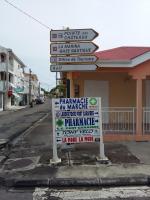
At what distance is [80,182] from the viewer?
8.95 meters

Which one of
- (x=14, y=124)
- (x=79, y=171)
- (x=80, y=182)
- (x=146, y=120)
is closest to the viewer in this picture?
(x=80, y=182)

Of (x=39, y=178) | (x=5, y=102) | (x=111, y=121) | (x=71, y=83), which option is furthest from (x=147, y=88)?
(x=5, y=102)

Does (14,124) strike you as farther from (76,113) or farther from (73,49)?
(76,113)

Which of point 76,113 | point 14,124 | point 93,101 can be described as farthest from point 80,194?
point 14,124

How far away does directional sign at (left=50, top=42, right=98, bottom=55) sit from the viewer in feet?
39.9

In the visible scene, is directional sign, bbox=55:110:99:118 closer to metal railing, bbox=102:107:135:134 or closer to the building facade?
the building facade

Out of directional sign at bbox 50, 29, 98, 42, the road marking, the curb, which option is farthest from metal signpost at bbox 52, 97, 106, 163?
the road marking

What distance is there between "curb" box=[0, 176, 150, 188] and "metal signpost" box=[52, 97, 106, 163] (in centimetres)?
224

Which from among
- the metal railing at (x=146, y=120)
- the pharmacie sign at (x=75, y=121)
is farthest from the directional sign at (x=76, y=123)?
the metal railing at (x=146, y=120)

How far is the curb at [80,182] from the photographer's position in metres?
8.92

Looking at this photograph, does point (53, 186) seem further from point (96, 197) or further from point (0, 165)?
point (0, 165)

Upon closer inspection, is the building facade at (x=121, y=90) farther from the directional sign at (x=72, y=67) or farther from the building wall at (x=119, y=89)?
the directional sign at (x=72, y=67)

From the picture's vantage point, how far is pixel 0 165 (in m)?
11.1

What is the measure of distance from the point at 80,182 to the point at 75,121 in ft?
8.87
